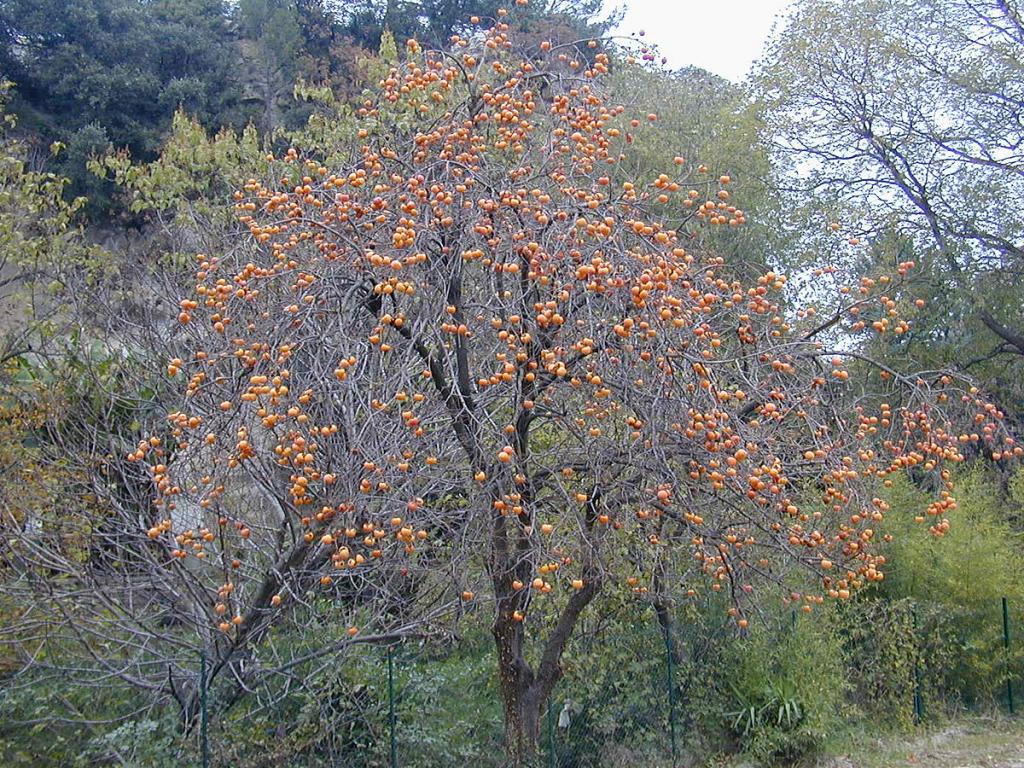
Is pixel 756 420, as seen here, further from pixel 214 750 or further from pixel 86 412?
pixel 86 412

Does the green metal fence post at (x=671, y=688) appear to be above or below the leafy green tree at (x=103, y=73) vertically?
below

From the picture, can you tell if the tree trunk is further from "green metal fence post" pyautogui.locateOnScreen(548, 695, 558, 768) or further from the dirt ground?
the dirt ground

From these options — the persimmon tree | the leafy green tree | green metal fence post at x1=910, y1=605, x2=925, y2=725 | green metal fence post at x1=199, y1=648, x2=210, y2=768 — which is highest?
the leafy green tree

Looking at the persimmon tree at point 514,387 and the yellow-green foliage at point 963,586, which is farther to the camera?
the yellow-green foliage at point 963,586

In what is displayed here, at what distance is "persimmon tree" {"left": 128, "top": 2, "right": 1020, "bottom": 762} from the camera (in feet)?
17.5

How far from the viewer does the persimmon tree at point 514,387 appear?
534cm

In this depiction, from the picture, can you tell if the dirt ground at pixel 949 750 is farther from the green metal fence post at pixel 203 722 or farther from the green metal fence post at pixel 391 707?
the green metal fence post at pixel 203 722

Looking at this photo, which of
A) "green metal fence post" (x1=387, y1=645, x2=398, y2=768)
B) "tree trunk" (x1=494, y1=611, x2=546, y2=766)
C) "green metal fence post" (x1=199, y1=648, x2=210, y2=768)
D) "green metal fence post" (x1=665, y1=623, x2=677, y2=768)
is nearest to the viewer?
"green metal fence post" (x1=199, y1=648, x2=210, y2=768)

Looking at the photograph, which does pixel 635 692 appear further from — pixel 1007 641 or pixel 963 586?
pixel 1007 641

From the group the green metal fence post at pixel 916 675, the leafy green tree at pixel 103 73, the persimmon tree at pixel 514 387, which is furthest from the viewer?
the leafy green tree at pixel 103 73

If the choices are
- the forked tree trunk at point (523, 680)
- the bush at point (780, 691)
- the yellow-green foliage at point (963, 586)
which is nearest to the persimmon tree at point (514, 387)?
the forked tree trunk at point (523, 680)

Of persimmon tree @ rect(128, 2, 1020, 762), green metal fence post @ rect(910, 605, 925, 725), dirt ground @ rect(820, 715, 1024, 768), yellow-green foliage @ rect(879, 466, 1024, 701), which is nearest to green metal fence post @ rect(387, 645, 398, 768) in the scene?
→ persimmon tree @ rect(128, 2, 1020, 762)

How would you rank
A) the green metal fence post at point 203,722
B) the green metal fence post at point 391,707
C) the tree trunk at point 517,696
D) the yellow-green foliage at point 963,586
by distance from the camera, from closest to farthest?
the green metal fence post at point 203,722, the tree trunk at point 517,696, the green metal fence post at point 391,707, the yellow-green foliage at point 963,586

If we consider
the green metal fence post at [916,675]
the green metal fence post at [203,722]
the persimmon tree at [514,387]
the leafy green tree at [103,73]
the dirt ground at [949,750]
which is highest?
the leafy green tree at [103,73]
